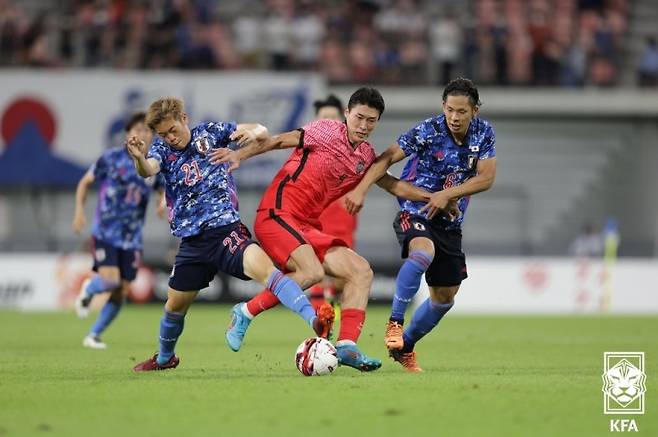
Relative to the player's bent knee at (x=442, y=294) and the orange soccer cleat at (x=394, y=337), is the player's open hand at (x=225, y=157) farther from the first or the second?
the player's bent knee at (x=442, y=294)

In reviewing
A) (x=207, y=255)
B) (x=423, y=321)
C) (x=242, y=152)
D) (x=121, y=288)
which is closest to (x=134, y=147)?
(x=242, y=152)

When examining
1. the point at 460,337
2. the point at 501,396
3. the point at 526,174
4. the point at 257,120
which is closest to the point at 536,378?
the point at 501,396

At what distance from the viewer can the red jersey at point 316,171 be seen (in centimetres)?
1067

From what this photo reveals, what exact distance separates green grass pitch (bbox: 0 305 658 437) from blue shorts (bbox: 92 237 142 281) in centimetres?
84

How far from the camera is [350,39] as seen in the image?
29.3 metres

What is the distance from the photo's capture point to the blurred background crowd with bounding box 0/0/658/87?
28.4 m

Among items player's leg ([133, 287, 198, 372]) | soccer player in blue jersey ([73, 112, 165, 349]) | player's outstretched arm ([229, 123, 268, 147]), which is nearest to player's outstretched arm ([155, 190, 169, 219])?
soccer player in blue jersey ([73, 112, 165, 349])

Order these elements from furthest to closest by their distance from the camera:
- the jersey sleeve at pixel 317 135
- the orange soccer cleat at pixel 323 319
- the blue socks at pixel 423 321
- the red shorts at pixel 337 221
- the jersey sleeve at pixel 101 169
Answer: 1. the jersey sleeve at pixel 101 169
2. the red shorts at pixel 337 221
3. the blue socks at pixel 423 321
4. the jersey sleeve at pixel 317 135
5. the orange soccer cleat at pixel 323 319

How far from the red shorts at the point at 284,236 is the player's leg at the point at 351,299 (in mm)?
86

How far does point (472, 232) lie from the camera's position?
29.0 m

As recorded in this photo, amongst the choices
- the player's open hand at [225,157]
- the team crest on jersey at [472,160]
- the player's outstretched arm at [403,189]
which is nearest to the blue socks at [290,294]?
the player's open hand at [225,157]

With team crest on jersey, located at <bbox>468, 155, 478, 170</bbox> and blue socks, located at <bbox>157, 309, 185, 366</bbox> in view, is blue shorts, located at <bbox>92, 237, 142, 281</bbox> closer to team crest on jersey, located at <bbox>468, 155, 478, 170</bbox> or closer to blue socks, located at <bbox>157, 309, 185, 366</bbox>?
blue socks, located at <bbox>157, 309, 185, 366</bbox>

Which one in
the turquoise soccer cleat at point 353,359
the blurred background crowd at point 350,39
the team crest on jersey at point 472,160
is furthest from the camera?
the blurred background crowd at point 350,39

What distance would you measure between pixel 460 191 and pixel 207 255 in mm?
2123
